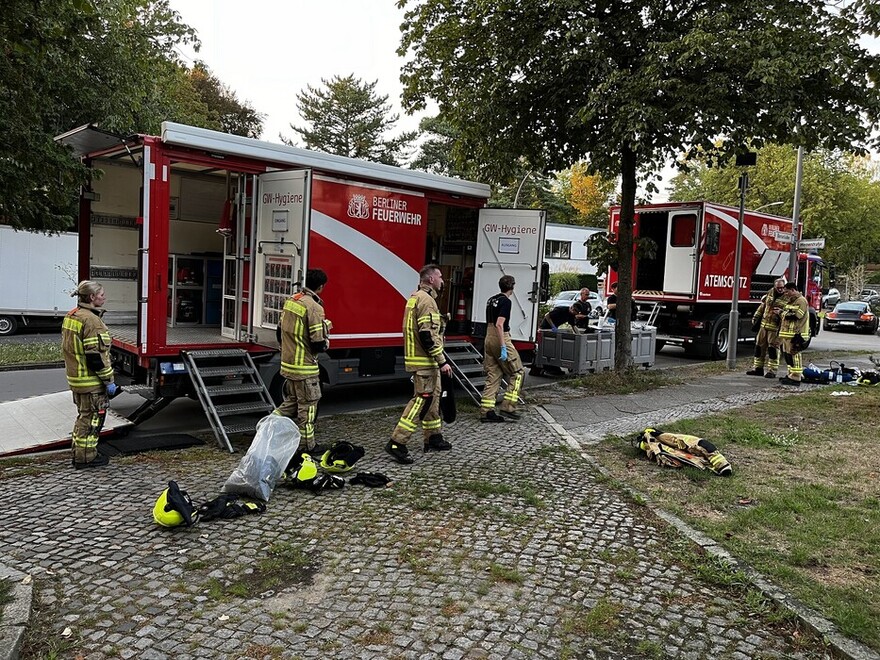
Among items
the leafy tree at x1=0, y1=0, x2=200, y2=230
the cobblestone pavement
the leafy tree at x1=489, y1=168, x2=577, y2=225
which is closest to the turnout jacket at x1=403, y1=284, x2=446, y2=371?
the cobblestone pavement

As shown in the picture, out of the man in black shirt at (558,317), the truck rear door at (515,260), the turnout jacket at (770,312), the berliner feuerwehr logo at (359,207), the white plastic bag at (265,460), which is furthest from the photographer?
the man in black shirt at (558,317)

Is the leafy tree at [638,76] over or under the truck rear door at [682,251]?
over

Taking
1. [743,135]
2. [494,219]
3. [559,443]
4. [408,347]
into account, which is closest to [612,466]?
[559,443]

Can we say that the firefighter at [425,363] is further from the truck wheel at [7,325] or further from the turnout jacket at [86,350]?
the truck wheel at [7,325]

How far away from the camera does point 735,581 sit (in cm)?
416

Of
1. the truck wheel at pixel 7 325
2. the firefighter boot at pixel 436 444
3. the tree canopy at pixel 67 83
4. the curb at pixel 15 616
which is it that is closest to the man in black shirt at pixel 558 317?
the firefighter boot at pixel 436 444

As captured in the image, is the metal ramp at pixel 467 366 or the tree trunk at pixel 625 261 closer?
the metal ramp at pixel 467 366

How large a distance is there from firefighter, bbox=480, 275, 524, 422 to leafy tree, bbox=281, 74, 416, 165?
A: 40.0 meters

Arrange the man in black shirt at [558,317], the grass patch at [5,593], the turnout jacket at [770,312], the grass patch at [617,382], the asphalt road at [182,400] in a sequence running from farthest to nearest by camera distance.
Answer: the man in black shirt at [558,317] < the turnout jacket at [770,312] < the grass patch at [617,382] < the asphalt road at [182,400] < the grass patch at [5,593]

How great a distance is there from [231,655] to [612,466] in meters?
4.37

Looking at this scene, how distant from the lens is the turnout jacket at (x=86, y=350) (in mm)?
6059

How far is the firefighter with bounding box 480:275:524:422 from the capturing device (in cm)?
871

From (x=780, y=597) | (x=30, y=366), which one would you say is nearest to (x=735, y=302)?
(x=780, y=597)

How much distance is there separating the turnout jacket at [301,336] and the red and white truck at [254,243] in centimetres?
123
